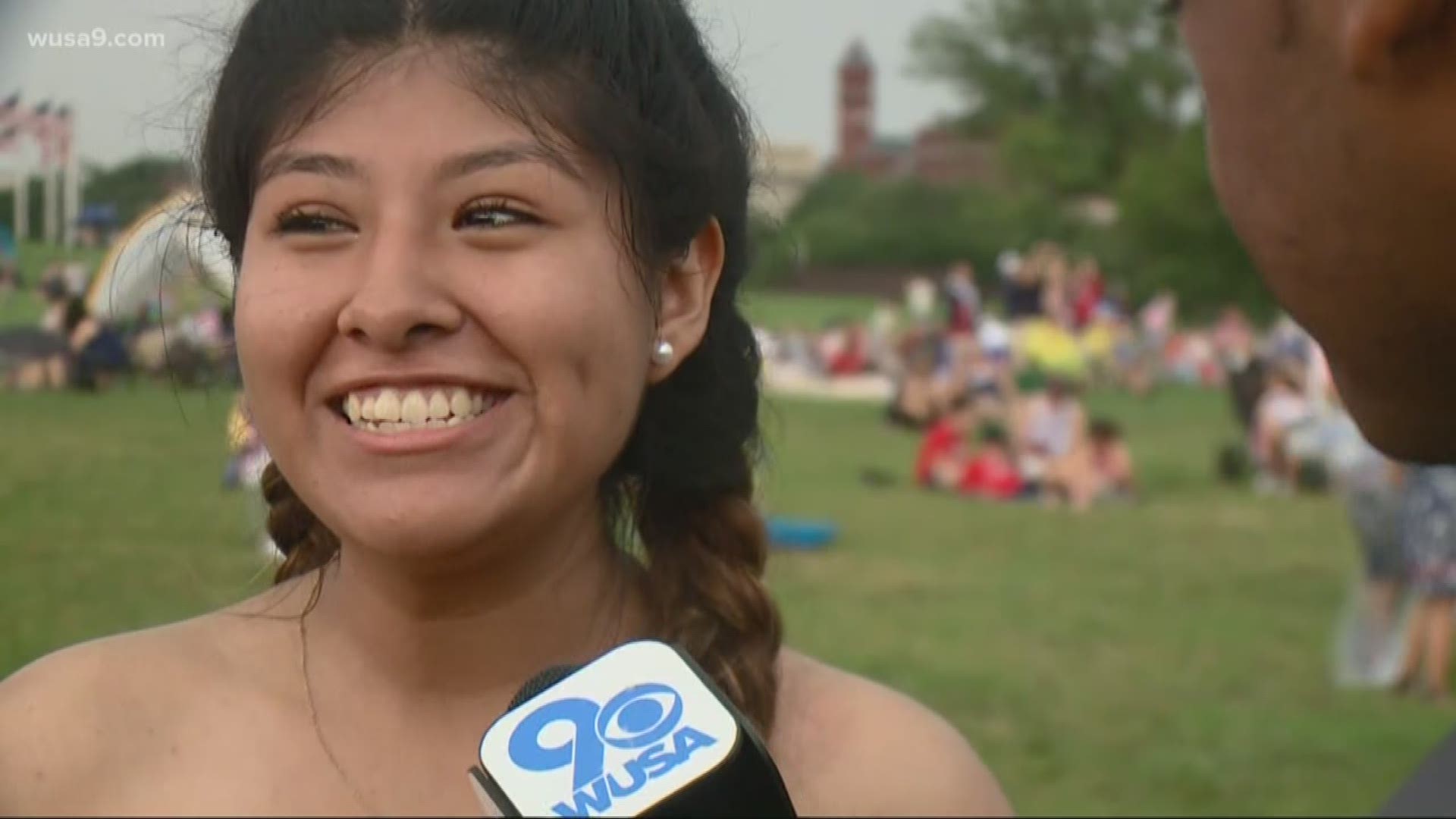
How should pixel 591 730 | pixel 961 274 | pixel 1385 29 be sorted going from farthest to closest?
pixel 961 274
pixel 591 730
pixel 1385 29

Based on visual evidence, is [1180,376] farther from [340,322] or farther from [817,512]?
[340,322]

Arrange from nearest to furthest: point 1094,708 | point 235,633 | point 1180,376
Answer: point 235,633 < point 1094,708 < point 1180,376

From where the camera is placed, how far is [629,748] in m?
1.08

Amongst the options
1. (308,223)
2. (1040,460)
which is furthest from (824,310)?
(308,223)

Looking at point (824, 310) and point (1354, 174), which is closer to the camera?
point (1354, 174)

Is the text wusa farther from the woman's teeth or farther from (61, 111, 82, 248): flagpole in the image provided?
the woman's teeth

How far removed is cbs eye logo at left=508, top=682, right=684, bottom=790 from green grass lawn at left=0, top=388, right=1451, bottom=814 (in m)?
1.10

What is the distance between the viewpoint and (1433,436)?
124cm

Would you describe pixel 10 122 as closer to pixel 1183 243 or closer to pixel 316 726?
pixel 316 726

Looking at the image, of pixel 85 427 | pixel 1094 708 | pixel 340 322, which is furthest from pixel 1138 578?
pixel 340 322

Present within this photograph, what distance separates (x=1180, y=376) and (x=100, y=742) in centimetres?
1705

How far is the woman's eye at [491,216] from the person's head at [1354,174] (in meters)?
0.71

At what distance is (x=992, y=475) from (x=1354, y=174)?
10.1 m

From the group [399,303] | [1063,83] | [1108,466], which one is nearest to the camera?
[399,303]
